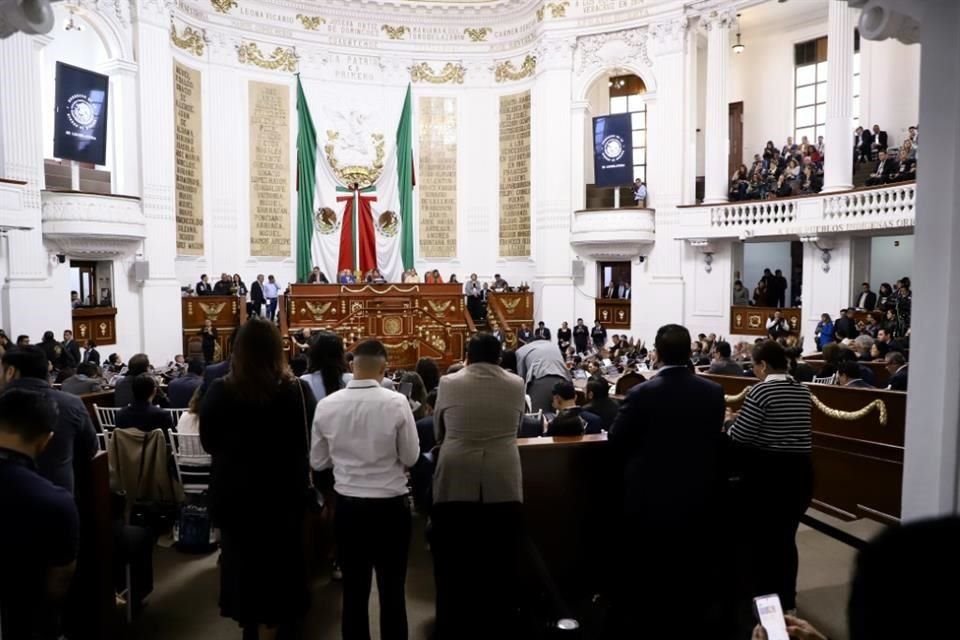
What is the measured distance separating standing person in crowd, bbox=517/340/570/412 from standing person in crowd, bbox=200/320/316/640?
3.21 m

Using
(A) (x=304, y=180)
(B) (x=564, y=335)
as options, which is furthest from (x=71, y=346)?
(B) (x=564, y=335)

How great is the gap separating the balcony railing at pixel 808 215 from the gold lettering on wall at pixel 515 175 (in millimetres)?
4436

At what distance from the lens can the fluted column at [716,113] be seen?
16391 mm

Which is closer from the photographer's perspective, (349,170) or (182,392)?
(182,392)

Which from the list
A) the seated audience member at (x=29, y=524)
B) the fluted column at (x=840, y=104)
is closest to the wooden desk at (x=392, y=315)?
the fluted column at (x=840, y=104)

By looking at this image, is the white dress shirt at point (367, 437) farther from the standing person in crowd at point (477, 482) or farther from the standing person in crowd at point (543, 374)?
the standing person in crowd at point (543, 374)

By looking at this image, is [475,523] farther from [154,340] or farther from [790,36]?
[790,36]

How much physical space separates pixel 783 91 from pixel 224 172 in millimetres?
14123

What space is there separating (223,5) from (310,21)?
221 centimetres

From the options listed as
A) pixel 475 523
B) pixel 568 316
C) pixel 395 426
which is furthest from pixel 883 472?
pixel 568 316

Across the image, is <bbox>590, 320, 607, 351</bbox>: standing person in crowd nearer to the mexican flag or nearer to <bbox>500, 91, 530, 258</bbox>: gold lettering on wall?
<bbox>500, 91, 530, 258</bbox>: gold lettering on wall

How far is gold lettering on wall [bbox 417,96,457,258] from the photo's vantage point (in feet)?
63.7

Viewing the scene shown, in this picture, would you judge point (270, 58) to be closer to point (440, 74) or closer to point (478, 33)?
point (440, 74)

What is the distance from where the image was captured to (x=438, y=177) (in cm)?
1956
